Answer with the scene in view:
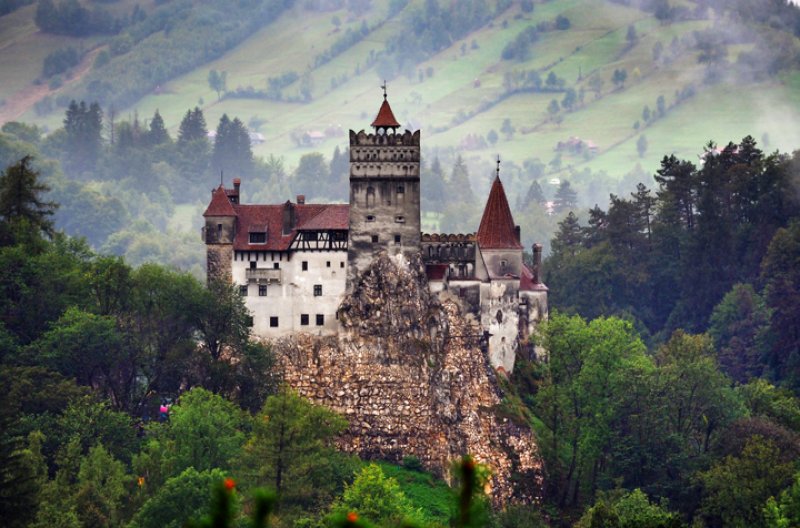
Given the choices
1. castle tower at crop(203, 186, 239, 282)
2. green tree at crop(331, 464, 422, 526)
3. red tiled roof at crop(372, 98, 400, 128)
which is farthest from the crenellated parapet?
green tree at crop(331, 464, 422, 526)

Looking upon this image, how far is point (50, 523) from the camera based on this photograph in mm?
95562

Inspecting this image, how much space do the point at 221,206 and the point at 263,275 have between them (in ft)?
15.0

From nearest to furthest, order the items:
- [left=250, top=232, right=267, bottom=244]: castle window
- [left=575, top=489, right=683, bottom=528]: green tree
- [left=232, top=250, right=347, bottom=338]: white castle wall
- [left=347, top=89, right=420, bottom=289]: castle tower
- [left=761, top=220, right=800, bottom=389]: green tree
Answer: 1. [left=575, top=489, right=683, bottom=528]: green tree
2. [left=347, top=89, right=420, bottom=289]: castle tower
3. [left=232, top=250, right=347, bottom=338]: white castle wall
4. [left=250, top=232, right=267, bottom=244]: castle window
5. [left=761, top=220, right=800, bottom=389]: green tree

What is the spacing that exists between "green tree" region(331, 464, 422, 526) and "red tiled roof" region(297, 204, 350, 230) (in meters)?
14.4

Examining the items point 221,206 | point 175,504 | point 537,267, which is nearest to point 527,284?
point 537,267

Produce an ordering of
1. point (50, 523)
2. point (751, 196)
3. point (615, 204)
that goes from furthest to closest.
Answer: point (615, 204) < point (751, 196) < point (50, 523)

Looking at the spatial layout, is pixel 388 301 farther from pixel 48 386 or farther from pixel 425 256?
pixel 48 386

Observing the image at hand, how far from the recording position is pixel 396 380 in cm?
10825

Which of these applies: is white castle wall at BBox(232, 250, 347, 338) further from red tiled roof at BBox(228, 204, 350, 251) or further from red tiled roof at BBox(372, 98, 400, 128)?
red tiled roof at BBox(372, 98, 400, 128)

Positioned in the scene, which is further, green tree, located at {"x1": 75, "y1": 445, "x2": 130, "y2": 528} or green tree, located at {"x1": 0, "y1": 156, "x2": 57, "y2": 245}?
green tree, located at {"x1": 0, "y1": 156, "x2": 57, "y2": 245}

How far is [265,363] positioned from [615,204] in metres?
55.1

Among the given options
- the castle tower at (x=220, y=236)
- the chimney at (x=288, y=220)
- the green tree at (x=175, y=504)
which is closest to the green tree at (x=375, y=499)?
the green tree at (x=175, y=504)

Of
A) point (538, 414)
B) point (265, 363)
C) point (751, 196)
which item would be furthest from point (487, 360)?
point (751, 196)

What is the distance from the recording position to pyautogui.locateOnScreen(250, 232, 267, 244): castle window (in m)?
110
